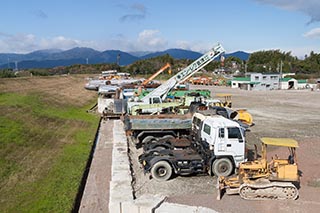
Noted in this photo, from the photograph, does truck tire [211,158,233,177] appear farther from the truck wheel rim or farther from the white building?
the white building

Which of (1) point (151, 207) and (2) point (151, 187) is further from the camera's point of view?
(2) point (151, 187)

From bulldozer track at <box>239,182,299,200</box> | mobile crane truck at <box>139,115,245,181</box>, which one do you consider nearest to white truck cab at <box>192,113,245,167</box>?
mobile crane truck at <box>139,115,245,181</box>

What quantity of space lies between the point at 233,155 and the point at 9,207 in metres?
7.84

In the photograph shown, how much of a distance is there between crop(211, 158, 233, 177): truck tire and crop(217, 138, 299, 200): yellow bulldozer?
1066 millimetres

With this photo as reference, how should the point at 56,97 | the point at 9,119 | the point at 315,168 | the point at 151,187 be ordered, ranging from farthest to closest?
the point at 56,97
the point at 9,119
the point at 315,168
the point at 151,187

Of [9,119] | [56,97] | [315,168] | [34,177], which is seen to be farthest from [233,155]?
[56,97]

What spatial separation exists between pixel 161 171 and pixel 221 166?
89.8 inches

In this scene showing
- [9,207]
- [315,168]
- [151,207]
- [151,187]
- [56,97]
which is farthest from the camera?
[56,97]

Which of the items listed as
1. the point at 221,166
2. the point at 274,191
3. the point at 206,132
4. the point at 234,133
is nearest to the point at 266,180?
the point at 274,191

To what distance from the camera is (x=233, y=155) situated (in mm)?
13062

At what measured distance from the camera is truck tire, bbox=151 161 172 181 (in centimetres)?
1284

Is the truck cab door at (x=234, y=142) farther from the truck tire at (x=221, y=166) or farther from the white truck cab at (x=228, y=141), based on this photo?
the truck tire at (x=221, y=166)

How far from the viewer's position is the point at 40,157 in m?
15.5

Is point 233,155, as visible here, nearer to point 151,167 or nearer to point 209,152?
point 209,152
